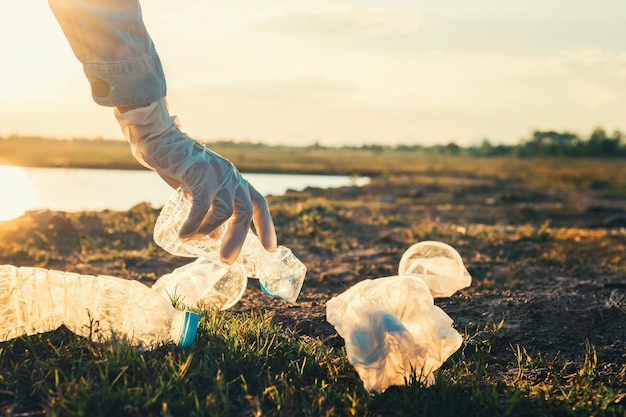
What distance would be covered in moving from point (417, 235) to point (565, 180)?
23.6 metres

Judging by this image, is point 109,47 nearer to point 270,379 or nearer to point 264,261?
point 270,379

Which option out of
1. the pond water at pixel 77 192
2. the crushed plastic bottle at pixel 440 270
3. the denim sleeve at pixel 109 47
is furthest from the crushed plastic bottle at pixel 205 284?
the pond water at pixel 77 192

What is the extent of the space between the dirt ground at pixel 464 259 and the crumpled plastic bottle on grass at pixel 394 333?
59 cm

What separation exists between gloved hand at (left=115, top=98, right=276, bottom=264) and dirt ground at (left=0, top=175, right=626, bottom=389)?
4.26 ft

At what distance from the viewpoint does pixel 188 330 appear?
322 centimetres

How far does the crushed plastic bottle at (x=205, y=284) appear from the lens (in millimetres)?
4277

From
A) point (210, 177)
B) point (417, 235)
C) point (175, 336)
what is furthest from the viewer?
point (417, 235)

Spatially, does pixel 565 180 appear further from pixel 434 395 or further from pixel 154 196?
pixel 434 395

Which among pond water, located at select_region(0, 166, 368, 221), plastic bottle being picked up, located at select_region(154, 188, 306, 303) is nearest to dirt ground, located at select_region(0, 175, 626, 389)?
plastic bottle being picked up, located at select_region(154, 188, 306, 303)


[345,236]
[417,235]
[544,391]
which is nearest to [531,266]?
[417,235]

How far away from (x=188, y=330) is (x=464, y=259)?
432 cm

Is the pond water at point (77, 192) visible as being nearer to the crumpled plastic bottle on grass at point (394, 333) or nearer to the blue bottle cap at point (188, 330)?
the blue bottle cap at point (188, 330)

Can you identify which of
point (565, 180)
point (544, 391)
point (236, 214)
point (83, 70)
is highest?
point (83, 70)

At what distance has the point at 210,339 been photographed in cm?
338
